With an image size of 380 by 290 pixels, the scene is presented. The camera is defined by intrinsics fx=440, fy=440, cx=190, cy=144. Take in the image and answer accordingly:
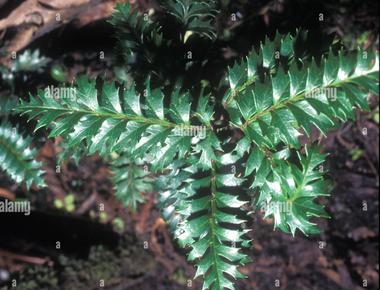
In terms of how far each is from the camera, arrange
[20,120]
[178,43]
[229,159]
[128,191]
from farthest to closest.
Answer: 1. [128,191]
2. [20,120]
3. [178,43]
4. [229,159]

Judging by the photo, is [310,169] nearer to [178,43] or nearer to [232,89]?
[232,89]

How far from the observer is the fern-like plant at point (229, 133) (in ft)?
4.68

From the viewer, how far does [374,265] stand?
325cm

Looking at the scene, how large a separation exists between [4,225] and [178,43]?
2039mm

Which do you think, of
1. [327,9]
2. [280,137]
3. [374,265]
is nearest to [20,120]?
[280,137]
